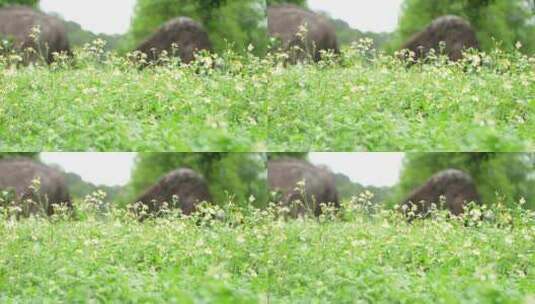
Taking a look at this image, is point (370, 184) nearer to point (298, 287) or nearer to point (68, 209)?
point (298, 287)

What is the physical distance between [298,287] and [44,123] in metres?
2.19

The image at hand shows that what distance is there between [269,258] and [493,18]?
101 inches

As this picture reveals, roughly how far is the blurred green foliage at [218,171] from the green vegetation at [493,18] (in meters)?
1.50

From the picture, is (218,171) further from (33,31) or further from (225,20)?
(33,31)

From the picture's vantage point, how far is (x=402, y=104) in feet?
24.3

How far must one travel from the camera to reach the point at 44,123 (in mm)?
7160

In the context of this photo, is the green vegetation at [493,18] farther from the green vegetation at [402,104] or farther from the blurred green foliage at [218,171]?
the blurred green foliage at [218,171]

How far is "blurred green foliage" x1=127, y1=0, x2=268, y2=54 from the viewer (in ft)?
25.1

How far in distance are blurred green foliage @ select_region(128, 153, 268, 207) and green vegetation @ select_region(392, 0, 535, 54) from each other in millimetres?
1499

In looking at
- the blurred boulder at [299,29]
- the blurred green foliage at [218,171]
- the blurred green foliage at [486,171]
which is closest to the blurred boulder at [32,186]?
the blurred green foliage at [218,171]

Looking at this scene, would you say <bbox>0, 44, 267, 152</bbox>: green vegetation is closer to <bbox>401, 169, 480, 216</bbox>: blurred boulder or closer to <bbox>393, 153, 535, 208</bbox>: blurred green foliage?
<bbox>393, 153, 535, 208</bbox>: blurred green foliage

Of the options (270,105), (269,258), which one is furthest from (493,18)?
(269,258)

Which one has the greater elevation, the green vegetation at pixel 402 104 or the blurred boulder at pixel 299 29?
the blurred boulder at pixel 299 29

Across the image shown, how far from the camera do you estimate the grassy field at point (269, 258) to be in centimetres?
687
